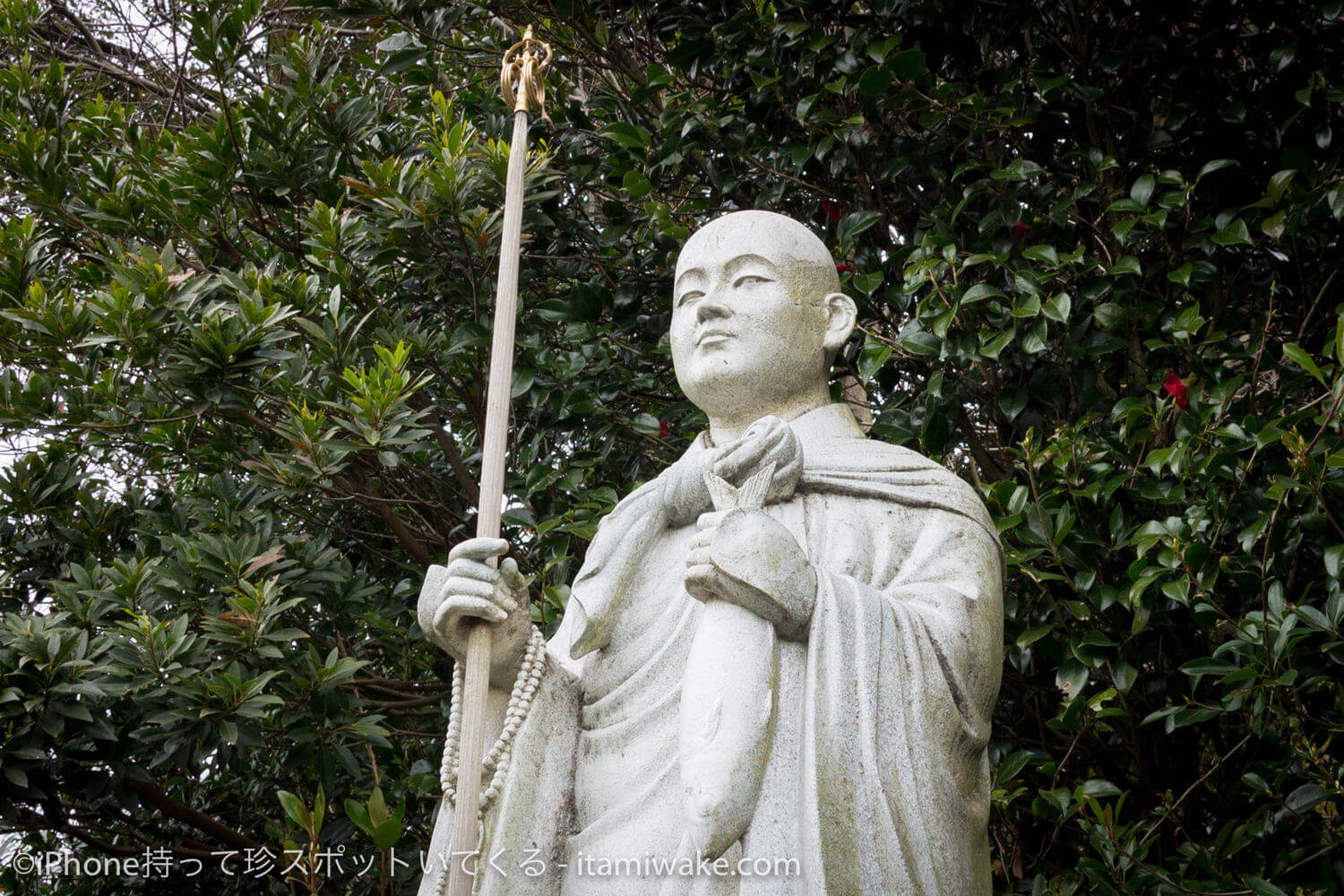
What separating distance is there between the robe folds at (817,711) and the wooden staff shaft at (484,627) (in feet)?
1.08

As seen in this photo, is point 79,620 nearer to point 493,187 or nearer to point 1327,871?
point 493,187

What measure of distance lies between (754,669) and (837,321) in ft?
4.98

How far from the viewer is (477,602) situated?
3809 millimetres

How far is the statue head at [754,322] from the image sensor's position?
4.70m

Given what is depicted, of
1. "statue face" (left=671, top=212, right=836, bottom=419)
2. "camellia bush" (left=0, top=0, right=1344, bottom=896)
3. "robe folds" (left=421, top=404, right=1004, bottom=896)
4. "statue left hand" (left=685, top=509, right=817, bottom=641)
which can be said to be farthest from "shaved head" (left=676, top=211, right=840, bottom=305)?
"camellia bush" (left=0, top=0, right=1344, bottom=896)

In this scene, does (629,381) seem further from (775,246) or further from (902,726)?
(902,726)

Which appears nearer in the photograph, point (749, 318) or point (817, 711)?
point (817, 711)

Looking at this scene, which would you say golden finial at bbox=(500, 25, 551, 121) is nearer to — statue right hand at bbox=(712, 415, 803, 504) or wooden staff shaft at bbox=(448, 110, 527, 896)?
wooden staff shaft at bbox=(448, 110, 527, 896)

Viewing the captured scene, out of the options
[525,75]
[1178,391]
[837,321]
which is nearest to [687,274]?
[837,321]

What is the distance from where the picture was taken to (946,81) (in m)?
6.95

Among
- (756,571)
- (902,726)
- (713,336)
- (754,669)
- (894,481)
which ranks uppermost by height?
(713,336)

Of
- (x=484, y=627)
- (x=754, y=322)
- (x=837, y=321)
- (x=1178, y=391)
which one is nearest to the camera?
(x=484, y=627)

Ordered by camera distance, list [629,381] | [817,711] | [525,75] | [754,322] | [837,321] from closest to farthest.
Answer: [817,711]
[525,75]
[754,322]
[837,321]
[629,381]

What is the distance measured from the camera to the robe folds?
361cm
